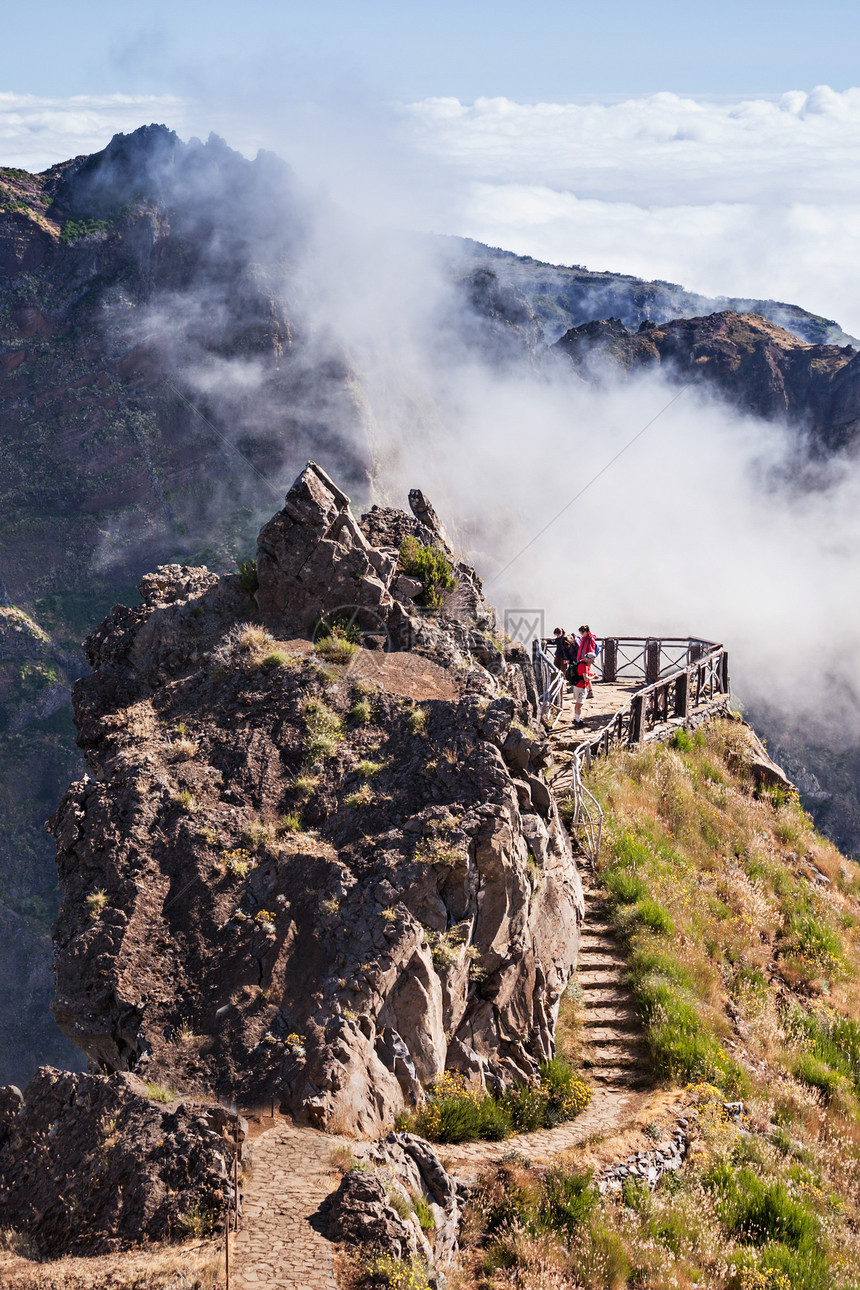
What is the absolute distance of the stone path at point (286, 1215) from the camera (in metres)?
5.48

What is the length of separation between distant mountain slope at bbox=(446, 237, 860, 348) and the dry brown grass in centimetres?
12928

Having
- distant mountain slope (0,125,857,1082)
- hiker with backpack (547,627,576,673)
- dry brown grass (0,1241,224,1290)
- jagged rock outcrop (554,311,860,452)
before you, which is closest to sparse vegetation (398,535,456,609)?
hiker with backpack (547,627,576,673)

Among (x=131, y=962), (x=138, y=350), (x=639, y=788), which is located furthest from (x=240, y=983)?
(x=138, y=350)

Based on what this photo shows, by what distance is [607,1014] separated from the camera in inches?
417

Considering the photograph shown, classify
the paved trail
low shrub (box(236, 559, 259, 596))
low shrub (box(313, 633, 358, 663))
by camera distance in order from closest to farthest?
the paved trail, low shrub (box(313, 633, 358, 663)), low shrub (box(236, 559, 259, 596))

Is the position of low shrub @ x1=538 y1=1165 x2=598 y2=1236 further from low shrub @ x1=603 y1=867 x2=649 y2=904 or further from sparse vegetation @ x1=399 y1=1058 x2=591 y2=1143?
low shrub @ x1=603 y1=867 x2=649 y2=904

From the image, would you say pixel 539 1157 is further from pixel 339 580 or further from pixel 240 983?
pixel 339 580

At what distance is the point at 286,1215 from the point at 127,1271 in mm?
1013

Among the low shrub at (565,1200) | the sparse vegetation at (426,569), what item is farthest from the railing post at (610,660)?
the low shrub at (565,1200)

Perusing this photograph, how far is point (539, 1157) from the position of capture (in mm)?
8141

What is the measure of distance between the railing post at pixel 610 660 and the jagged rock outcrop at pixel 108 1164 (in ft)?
50.6

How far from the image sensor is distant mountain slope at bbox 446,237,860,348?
12938 cm

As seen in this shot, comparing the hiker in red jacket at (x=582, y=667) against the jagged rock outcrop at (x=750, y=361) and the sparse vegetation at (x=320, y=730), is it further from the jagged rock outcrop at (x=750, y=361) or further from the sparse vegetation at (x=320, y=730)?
the jagged rock outcrop at (x=750, y=361)

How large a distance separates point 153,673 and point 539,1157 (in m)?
6.91
